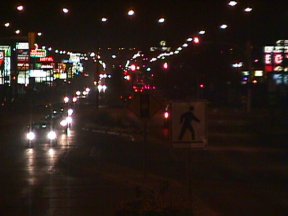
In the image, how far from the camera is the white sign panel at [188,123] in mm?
14969

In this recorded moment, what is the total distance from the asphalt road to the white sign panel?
1.85 feet

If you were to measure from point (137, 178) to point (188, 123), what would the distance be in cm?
966

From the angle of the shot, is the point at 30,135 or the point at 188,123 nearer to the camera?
the point at 188,123

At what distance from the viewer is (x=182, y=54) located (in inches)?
4569

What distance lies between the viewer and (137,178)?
2441 cm

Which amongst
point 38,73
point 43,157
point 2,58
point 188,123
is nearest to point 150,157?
point 43,157

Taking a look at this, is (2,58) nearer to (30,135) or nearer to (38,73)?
(38,73)

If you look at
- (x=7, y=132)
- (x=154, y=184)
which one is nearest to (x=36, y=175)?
(x=154, y=184)

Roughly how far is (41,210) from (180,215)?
536cm

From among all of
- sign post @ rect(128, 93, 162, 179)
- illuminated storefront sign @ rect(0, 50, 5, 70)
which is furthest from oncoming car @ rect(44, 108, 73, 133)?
illuminated storefront sign @ rect(0, 50, 5, 70)

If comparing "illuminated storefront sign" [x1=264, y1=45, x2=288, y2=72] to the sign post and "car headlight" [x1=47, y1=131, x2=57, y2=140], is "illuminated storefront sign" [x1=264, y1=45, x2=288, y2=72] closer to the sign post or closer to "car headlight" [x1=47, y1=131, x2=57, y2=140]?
"car headlight" [x1=47, y1=131, x2=57, y2=140]

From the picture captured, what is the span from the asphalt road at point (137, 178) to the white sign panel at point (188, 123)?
1.85ft

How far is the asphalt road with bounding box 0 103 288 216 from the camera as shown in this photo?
1769 centimetres

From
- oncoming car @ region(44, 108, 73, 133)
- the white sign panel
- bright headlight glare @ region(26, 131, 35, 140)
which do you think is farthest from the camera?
oncoming car @ region(44, 108, 73, 133)
